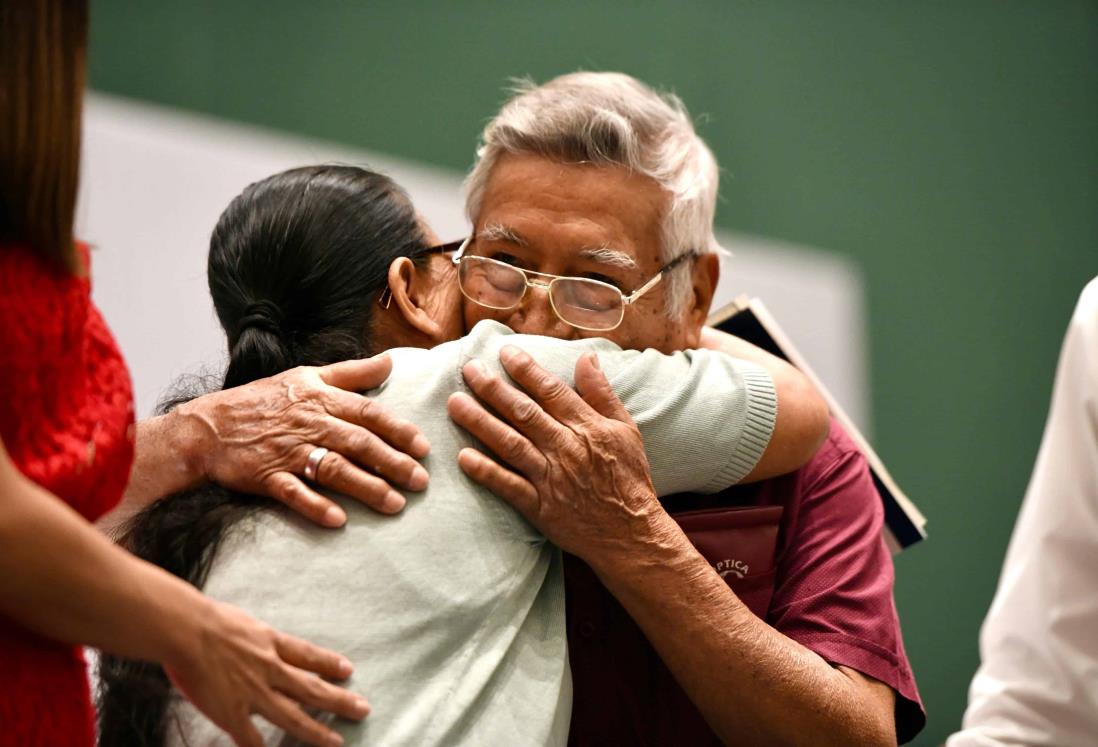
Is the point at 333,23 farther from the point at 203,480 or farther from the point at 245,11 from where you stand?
the point at 203,480

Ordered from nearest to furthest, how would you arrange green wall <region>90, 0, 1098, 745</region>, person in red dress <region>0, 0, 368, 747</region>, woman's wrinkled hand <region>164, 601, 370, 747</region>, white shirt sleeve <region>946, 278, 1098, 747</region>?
person in red dress <region>0, 0, 368, 747</region> → woman's wrinkled hand <region>164, 601, 370, 747</region> → white shirt sleeve <region>946, 278, 1098, 747</region> → green wall <region>90, 0, 1098, 745</region>

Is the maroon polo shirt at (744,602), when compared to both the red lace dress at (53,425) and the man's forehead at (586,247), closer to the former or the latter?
the man's forehead at (586,247)

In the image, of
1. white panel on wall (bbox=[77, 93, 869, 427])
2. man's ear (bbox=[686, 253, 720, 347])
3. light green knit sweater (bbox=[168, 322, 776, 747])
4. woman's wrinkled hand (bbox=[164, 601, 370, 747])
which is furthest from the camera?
white panel on wall (bbox=[77, 93, 869, 427])

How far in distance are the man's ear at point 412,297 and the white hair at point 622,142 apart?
11.4 inches

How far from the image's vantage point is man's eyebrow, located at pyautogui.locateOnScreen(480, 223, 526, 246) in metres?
1.90

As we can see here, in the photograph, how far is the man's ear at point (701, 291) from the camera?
2.03 meters

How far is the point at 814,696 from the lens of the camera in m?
1.63

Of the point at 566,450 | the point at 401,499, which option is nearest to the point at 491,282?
the point at 566,450

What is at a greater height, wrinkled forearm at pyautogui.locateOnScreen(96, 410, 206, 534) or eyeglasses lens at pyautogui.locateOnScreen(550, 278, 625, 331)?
eyeglasses lens at pyautogui.locateOnScreen(550, 278, 625, 331)

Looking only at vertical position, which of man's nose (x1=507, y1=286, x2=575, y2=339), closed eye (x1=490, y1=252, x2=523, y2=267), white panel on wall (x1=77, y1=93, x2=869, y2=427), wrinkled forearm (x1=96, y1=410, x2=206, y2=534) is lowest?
white panel on wall (x1=77, y1=93, x2=869, y2=427)

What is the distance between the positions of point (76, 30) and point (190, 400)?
0.82 meters

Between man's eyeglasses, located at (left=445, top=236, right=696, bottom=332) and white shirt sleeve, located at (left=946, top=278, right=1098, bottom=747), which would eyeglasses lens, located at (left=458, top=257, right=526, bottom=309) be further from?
white shirt sleeve, located at (left=946, top=278, right=1098, bottom=747)

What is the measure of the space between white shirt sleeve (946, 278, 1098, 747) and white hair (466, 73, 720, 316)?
649 millimetres

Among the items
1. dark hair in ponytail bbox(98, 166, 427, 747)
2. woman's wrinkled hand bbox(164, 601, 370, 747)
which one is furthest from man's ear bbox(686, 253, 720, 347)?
woman's wrinkled hand bbox(164, 601, 370, 747)
